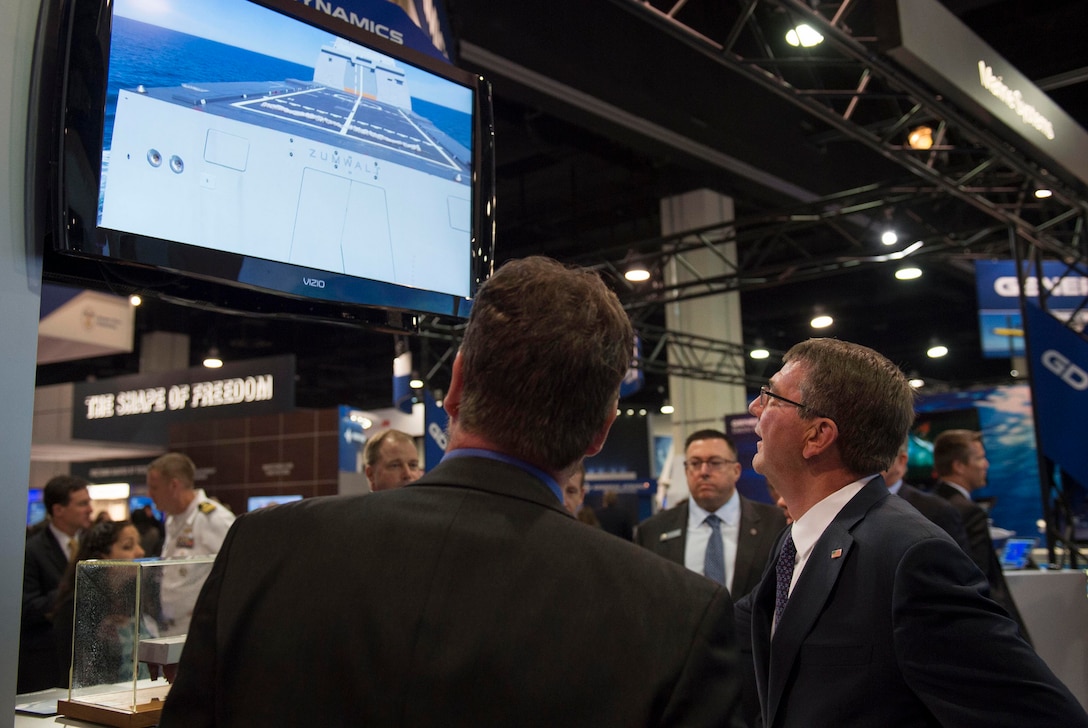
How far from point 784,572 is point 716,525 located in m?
2.34

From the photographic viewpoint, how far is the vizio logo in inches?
240

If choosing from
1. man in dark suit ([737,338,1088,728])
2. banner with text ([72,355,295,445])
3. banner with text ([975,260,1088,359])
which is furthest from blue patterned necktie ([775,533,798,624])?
banner with text ([72,355,295,445])

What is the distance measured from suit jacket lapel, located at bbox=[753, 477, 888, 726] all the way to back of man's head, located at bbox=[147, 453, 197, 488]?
413 cm

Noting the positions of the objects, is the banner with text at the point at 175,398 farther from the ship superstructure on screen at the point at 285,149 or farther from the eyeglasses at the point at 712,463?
the ship superstructure on screen at the point at 285,149

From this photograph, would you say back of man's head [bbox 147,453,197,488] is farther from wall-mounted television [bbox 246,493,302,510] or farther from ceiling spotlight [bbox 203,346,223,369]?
ceiling spotlight [bbox 203,346,223,369]

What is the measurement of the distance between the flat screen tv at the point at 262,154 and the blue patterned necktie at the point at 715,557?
2718 millimetres

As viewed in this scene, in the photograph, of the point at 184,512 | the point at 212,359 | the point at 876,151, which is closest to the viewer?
the point at 184,512

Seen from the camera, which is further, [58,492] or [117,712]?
[58,492]

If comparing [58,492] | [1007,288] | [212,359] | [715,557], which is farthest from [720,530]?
[212,359]

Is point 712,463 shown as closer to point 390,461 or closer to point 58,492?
point 390,461

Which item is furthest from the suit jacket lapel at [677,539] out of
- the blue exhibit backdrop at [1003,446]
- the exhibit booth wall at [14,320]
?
the blue exhibit backdrop at [1003,446]

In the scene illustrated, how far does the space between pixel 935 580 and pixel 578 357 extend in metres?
1.00

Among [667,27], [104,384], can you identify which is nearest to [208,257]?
[667,27]

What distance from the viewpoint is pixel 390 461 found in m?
4.20
